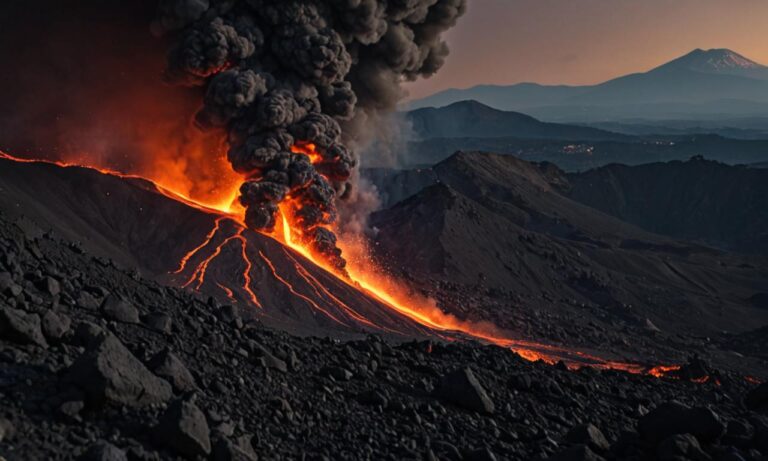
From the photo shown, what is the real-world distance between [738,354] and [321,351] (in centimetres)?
3342

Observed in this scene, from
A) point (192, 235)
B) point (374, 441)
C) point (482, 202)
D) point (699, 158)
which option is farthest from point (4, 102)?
point (699, 158)

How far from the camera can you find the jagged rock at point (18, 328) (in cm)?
798

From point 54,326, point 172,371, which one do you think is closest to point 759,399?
point 172,371

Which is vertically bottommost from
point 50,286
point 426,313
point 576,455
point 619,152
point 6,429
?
point 426,313

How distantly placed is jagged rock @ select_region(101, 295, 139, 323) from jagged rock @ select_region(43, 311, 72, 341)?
1.64 m

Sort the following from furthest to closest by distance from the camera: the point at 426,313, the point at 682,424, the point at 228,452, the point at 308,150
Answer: the point at 426,313
the point at 308,150
the point at 682,424
the point at 228,452

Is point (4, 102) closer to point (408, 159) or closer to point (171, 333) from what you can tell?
point (171, 333)

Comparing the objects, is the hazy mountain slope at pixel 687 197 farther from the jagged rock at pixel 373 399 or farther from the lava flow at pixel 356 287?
the jagged rock at pixel 373 399

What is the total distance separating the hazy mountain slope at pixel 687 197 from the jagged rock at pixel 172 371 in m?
89.6

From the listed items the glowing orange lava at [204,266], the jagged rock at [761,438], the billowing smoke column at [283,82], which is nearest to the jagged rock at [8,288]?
the jagged rock at [761,438]

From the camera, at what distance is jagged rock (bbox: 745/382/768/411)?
16859mm

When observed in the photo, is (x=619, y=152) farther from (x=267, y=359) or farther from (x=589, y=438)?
(x=267, y=359)

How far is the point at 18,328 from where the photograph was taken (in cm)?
802

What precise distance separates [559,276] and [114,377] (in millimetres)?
46842
